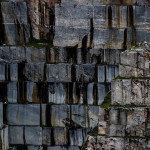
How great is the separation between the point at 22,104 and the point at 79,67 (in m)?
2.70

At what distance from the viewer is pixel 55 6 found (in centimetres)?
1323

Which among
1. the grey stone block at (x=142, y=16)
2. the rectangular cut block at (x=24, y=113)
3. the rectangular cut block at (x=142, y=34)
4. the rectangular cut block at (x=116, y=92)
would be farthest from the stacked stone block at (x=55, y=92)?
the rectangular cut block at (x=116, y=92)

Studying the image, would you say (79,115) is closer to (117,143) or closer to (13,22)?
(117,143)

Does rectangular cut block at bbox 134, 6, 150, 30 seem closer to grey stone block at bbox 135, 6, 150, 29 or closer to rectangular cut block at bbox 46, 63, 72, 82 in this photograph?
grey stone block at bbox 135, 6, 150, 29

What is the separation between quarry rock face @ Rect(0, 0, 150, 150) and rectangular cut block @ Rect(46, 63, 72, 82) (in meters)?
0.02

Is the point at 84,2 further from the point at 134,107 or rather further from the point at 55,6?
the point at 134,107

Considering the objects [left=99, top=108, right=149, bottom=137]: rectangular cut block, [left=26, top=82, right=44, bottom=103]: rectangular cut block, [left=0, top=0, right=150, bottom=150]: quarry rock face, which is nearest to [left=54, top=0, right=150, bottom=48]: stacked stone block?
[left=0, top=0, right=150, bottom=150]: quarry rock face

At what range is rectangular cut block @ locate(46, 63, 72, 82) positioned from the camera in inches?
507

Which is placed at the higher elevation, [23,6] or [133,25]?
[23,6]

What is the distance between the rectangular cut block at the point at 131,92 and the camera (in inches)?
369

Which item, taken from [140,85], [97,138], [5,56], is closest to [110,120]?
[97,138]

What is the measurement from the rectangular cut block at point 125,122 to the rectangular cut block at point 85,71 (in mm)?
3555

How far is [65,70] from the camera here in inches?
508

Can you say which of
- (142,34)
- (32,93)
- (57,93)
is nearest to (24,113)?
(32,93)
